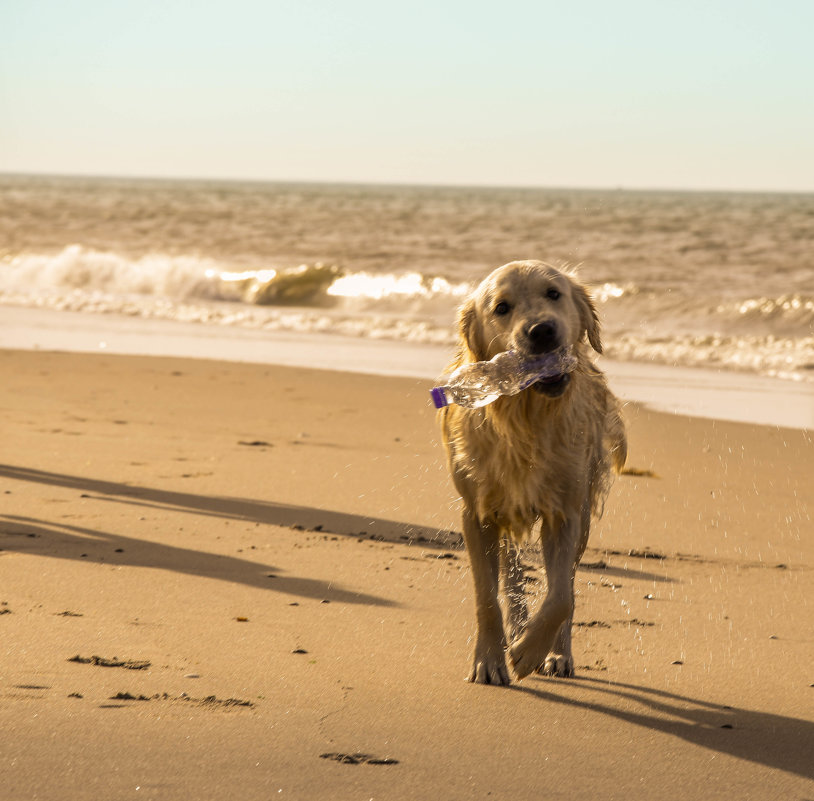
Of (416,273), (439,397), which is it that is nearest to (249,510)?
(439,397)

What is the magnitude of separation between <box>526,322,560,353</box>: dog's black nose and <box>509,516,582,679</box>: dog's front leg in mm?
609

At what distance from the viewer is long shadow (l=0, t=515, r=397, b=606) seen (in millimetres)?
5094

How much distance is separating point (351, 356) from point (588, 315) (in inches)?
406

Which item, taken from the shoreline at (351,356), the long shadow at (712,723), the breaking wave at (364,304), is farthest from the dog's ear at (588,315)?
the breaking wave at (364,304)

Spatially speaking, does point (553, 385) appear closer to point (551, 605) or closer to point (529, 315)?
point (529, 315)

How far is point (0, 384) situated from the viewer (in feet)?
35.4

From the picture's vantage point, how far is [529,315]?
409 cm

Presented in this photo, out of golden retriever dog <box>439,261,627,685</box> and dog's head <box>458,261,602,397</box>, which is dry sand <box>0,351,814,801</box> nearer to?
golden retriever dog <box>439,261,627,685</box>

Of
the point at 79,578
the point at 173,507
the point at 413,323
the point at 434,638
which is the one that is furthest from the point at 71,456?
the point at 413,323

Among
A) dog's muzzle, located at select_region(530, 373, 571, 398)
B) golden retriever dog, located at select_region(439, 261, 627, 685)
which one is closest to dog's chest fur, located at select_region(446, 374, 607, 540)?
golden retriever dog, located at select_region(439, 261, 627, 685)

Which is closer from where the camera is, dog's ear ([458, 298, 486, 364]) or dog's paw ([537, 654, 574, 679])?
dog's paw ([537, 654, 574, 679])

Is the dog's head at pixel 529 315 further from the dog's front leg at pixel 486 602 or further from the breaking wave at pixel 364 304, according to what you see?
the breaking wave at pixel 364 304

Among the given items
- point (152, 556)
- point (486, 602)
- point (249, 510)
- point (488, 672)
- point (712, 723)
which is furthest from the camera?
Answer: point (249, 510)

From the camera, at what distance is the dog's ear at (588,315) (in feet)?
14.3
